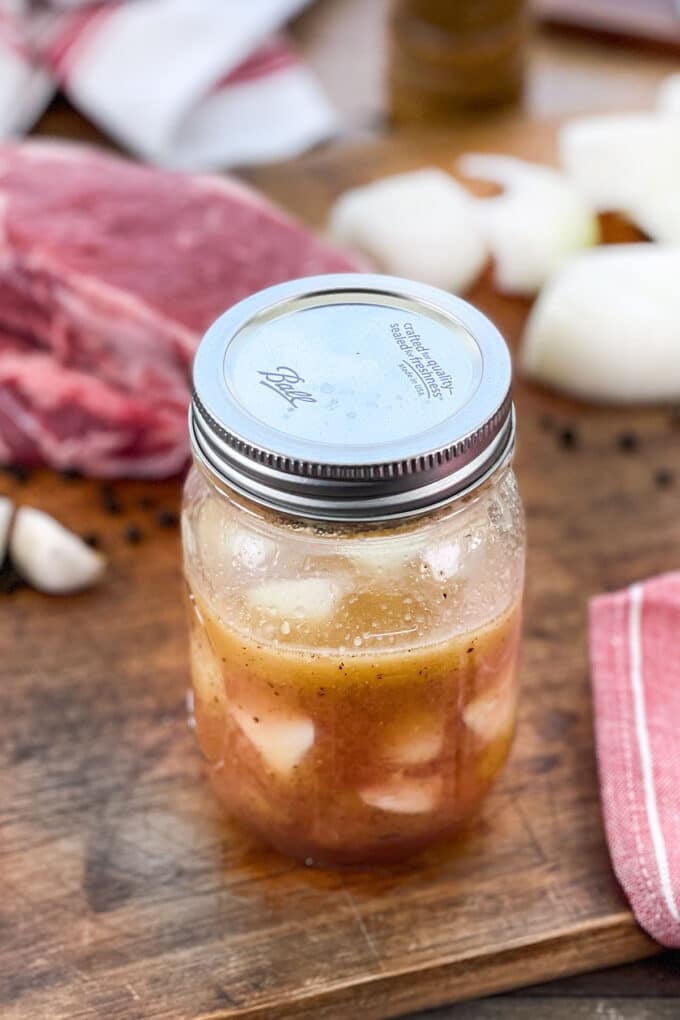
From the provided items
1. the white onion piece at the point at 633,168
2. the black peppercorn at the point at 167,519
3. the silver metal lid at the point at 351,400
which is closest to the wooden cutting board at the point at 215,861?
the black peppercorn at the point at 167,519

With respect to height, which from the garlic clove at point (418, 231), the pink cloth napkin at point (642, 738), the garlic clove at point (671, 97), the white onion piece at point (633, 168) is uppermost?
the garlic clove at point (671, 97)

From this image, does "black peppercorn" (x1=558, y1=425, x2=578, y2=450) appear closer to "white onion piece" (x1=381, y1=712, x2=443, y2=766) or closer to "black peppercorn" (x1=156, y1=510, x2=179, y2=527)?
"black peppercorn" (x1=156, y1=510, x2=179, y2=527)

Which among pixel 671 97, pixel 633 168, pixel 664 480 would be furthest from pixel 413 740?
pixel 671 97

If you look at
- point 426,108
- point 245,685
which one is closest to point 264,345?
point 245,685

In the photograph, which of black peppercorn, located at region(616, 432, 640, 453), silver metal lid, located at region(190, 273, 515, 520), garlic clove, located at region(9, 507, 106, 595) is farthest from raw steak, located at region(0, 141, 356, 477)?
silver metal lid, located at region(190, 273, 515, 520)

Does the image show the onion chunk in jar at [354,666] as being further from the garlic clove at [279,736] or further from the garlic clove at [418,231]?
the garlic clove at [418,231]
